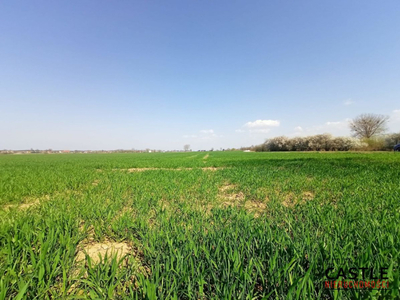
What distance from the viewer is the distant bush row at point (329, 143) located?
4091cm

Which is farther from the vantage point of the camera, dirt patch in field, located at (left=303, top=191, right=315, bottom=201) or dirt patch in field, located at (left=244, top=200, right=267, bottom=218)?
dirt patch in field, located at (left=303, top=191, right=315, bottom=201)

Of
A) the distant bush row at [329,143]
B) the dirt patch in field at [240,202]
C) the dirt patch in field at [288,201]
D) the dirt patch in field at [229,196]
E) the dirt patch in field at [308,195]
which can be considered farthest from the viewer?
the distant bush row at [329,143]

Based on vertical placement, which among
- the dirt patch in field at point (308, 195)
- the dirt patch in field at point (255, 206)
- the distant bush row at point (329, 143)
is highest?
the distant bush row at point (329, 143)

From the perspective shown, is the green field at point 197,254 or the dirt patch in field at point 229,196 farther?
the dirt patch in field at point 229,196

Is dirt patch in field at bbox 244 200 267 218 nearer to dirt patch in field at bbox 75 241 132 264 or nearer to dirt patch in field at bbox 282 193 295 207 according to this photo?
dirt patch in field at bbox 282 193 295 207

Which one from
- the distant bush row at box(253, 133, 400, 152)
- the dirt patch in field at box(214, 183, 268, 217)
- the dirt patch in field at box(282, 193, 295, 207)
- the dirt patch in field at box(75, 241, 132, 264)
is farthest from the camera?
the distant bush row at box(253, 133, 400, 152)

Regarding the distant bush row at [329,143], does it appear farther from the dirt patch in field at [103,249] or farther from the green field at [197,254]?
the dirt patch in field at [103,249]

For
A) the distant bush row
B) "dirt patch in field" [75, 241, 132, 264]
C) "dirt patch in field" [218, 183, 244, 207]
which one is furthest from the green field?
the distant bush row

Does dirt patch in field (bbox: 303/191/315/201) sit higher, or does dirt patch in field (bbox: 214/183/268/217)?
dirt patch in field (bbox: 303/191/315/201)

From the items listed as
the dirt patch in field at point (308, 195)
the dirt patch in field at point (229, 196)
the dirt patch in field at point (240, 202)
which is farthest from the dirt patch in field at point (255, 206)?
the dirt patch in field at point (308, 195)

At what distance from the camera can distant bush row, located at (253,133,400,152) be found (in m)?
40.9

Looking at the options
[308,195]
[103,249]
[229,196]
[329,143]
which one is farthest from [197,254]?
[329,143]

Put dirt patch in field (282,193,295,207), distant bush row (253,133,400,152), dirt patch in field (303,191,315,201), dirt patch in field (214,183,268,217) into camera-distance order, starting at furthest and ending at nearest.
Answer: distant bush row (253,133,400,152) < dirt patch in field (303,191,315,201) < dirt patch in field (282,193,295,207) < dirt patch in field (214,183,268,217)

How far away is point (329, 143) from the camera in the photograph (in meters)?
49.0
